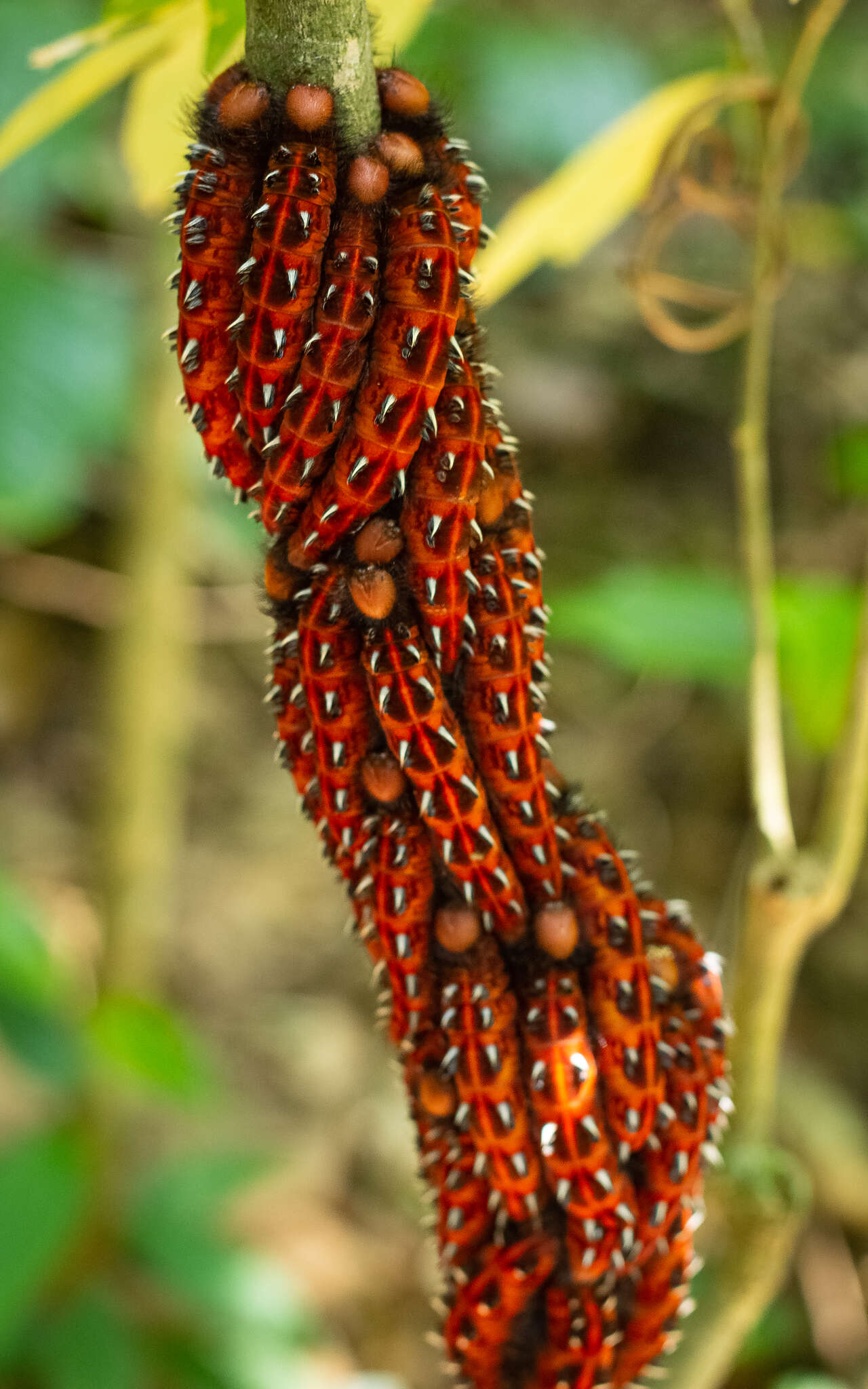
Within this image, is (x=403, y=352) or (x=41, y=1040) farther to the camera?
(x=41, y=1040)

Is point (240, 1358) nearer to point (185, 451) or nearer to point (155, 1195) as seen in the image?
point (155, 1195)

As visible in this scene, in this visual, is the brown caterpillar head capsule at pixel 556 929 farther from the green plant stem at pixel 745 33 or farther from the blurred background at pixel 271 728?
the green plant stem at pixel 745 33

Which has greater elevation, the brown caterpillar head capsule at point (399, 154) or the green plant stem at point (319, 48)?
the green plant stem at point (319, 48)

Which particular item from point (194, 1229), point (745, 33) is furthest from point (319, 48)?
point (194, 1229)

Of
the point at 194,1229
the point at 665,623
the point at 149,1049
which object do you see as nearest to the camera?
the point at 665,623

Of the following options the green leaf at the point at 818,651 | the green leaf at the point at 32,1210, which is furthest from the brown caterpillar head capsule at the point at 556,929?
the green leaf at the point at 32,1210

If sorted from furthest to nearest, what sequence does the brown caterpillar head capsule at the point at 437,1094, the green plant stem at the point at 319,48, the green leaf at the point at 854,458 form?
the green leaf at the point at 854,458 < the brown caterpillar head capsule at the point at 437,1094 < the green plant stem at the point at 319,48

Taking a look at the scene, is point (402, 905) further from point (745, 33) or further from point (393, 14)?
point (745, 33)
